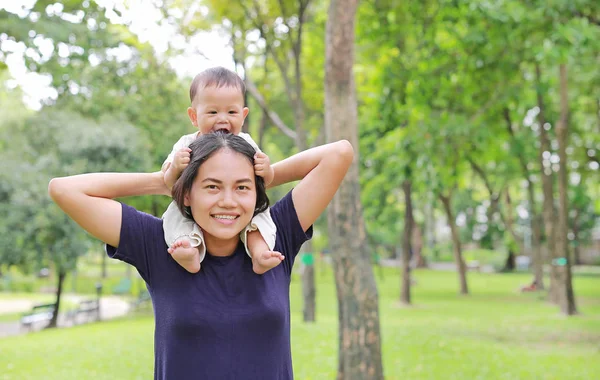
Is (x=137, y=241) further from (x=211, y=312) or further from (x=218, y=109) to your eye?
(x=218, y=109)

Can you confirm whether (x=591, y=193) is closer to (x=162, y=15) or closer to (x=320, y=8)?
(x=320, y=8)

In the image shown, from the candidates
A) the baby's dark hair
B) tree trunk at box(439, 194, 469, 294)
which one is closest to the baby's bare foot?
the baby's dark hair

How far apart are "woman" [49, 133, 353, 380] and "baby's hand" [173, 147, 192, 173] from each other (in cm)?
2

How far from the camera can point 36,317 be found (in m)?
19.6

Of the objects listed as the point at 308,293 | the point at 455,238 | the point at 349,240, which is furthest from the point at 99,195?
the point at 455,238

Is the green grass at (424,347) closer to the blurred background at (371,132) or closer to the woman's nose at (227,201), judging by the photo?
the blurred background at (371,132)

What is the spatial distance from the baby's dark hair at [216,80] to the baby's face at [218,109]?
0.02 meters

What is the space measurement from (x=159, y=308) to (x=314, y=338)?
1066 cm

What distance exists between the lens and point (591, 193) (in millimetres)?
34344

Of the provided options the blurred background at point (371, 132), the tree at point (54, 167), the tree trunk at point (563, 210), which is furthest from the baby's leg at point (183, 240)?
the tree at point (54, 167)

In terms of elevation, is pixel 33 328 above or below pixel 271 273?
below

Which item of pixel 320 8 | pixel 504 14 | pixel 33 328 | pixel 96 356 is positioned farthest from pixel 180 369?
pixel 33 328

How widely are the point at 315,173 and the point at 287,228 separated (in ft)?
0.69

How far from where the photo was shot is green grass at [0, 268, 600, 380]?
9.88 meters
